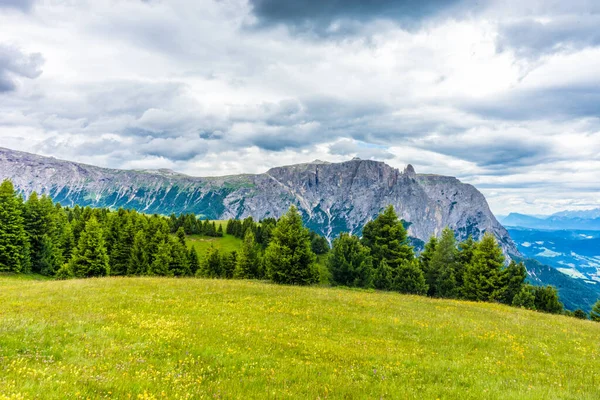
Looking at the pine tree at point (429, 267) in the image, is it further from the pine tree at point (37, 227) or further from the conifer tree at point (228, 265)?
the pine tree at point (37, 227)

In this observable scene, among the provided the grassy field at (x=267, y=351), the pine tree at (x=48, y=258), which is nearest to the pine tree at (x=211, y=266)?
the pine tree at (x=48, y=258)

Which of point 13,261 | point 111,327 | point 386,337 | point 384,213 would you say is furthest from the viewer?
point 384,213

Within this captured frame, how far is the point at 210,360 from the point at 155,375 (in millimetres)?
2206

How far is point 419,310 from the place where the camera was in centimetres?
2484

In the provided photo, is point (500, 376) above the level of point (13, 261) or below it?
above

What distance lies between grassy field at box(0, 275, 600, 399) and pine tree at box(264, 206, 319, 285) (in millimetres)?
16817

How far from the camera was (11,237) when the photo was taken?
50.4 m

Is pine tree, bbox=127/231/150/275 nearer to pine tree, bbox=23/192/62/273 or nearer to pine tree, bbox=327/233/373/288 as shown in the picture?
pine tree, bbox=23/192/62/273

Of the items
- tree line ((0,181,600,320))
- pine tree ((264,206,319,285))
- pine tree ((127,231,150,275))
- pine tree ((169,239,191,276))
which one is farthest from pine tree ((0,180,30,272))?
pine tree ((264,206,319,285))

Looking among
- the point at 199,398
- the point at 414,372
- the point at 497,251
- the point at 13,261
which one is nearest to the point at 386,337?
the point at 414,372

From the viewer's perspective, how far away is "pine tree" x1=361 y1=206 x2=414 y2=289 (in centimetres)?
6069

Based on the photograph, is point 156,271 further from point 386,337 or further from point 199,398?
point 199,398

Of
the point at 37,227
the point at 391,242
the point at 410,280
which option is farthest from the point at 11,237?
the point at 391,242

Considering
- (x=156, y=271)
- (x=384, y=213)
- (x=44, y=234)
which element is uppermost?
(x=384, y=213)
